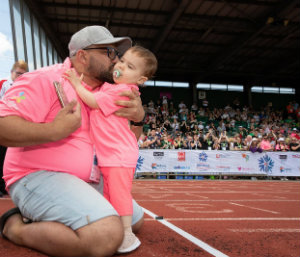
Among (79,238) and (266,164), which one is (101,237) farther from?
(266,164)

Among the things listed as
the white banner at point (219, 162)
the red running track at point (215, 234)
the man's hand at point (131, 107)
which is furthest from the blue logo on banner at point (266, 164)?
the man's hand at point (131, 107)

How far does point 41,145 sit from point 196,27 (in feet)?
53.3

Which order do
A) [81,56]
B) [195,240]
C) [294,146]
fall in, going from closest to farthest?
[81,56]
[195,240]
[294,146]

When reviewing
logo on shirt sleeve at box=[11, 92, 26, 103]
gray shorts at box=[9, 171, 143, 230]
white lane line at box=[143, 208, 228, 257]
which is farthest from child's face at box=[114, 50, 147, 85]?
white lane line at box=[143, 208, 228, 257]

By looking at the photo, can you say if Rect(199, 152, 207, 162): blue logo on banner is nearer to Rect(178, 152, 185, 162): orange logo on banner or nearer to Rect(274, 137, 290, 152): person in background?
Rect(178, 152, 185, 162): orange logo on banner

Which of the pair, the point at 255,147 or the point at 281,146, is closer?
the point at 255,147

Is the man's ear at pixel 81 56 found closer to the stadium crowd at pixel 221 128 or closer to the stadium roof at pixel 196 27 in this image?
the stadium crowd at pixel 221 128

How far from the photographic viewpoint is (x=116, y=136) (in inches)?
86.4

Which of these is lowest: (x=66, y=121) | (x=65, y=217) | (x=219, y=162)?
(x=219, y=162)

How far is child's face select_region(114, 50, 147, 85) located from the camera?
229cm

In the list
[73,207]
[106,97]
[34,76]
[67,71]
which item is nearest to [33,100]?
[34,76]

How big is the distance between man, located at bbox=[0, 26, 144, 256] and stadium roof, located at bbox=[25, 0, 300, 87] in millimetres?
13531

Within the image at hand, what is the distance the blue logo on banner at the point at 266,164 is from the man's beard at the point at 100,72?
446 inches

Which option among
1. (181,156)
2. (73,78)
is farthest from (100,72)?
(181,156)
